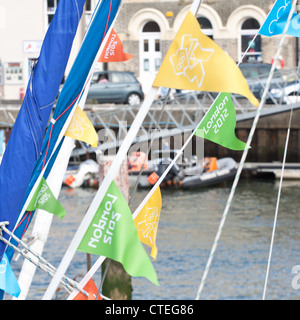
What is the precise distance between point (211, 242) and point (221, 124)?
39.5 feet

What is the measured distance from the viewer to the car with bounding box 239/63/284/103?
2658 cm

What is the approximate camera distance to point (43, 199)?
229 inches

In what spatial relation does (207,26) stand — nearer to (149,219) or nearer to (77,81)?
(77,81)

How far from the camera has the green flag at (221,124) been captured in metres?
4.99

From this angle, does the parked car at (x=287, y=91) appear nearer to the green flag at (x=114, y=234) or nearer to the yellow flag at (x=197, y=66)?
the yellow flag at (x=197, y=66)

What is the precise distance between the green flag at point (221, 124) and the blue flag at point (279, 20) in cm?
53

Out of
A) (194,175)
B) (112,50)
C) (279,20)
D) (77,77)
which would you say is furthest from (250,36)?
(279,20)

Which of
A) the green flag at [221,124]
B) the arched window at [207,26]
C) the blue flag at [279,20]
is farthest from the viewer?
the arched window at [207,26]

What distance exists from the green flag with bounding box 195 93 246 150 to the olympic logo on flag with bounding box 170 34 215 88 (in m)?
0.82

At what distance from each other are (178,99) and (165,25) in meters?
8.50

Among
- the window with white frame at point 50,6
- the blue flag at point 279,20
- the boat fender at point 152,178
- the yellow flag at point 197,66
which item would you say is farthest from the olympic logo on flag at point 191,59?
the window with white frame at point 50,6

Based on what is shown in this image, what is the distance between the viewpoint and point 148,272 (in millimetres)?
4090

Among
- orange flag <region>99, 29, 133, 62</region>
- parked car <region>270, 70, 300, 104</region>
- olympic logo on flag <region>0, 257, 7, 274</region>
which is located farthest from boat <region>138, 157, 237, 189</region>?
olympic logo on flag <region>0, 257, 7, 274</region>
